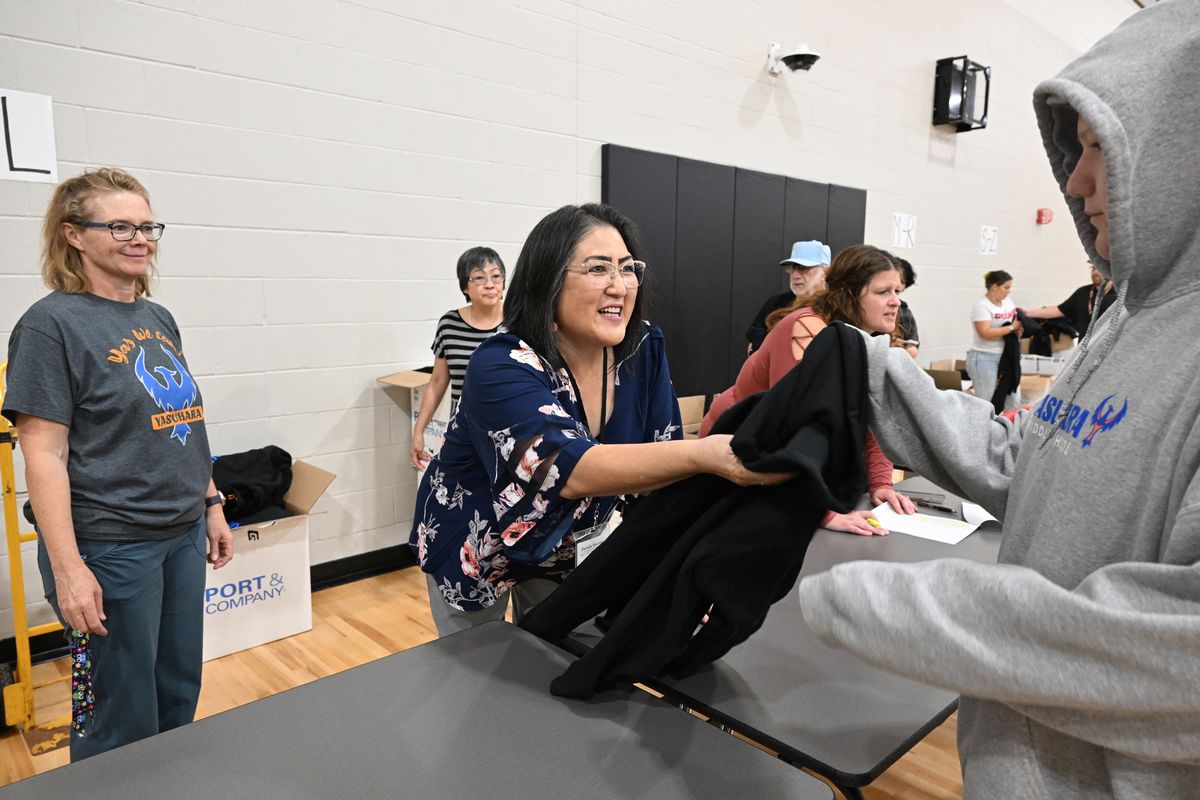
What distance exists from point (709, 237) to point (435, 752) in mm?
4240

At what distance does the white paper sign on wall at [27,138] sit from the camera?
2.45 m

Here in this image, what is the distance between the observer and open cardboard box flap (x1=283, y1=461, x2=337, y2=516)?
9.41ft

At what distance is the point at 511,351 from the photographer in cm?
138

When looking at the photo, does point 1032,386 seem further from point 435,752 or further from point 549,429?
point 435,752

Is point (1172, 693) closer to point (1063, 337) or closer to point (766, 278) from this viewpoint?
point (766, 278)

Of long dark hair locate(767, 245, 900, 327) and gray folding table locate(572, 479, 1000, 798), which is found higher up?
long dark hair locate(767, 245, 900, 327)

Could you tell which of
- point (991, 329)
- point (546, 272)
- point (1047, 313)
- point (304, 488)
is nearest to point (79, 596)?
point (546, 272)

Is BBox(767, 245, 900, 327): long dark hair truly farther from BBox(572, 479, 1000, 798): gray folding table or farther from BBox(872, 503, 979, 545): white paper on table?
BBox(572, 479, 1000, 798): gray folding table

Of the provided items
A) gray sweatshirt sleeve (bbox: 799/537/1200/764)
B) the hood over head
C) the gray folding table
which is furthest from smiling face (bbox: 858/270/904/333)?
gray sweatshirt sleeve (bbox: 799/537/1200/764)

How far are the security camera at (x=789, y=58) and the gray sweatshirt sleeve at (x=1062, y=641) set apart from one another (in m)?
5.02

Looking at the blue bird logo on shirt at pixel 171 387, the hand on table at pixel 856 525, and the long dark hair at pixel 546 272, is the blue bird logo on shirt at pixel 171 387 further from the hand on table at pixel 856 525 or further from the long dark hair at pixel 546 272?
the hand on table at pixel 856 525

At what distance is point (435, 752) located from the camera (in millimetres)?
1001

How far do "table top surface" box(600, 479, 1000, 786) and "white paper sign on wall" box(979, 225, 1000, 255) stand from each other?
752 cm

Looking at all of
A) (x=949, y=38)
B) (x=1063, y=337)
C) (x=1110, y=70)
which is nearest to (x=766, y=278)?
(x=949, y=38)
